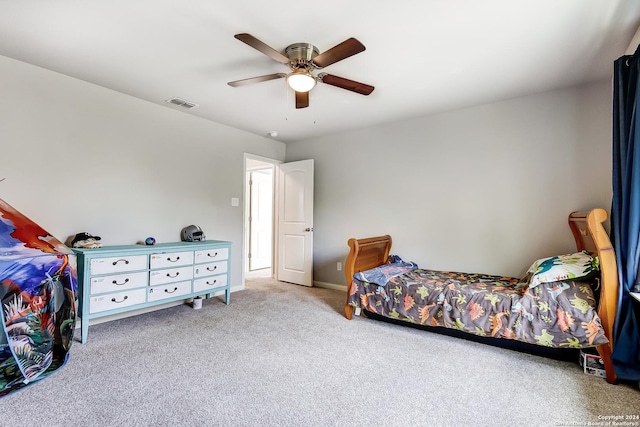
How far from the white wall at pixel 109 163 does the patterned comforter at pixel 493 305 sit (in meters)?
2.35

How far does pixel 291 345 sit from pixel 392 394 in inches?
38.4

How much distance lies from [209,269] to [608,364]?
3.61m

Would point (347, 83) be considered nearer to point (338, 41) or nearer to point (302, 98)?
point (338, 41)

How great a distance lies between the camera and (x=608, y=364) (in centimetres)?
201

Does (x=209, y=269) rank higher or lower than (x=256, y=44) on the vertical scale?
lower

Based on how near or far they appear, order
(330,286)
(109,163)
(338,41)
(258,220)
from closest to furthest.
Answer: (338,41) → (109,163) → (330,286) → (258,220)

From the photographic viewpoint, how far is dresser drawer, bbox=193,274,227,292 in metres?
3.42

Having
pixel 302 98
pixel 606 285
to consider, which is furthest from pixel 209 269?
pixel 606 285

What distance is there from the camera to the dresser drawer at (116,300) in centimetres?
264

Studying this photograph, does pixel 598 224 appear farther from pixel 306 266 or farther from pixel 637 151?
pixel 306 266

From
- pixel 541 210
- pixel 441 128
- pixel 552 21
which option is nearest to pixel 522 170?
pixel 541 210

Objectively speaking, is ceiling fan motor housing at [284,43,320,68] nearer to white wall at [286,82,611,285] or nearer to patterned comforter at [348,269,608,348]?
white wall at [286,82,611,285]

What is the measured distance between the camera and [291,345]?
2.54m

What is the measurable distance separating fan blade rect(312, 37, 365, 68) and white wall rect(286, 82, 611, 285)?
2110mm
